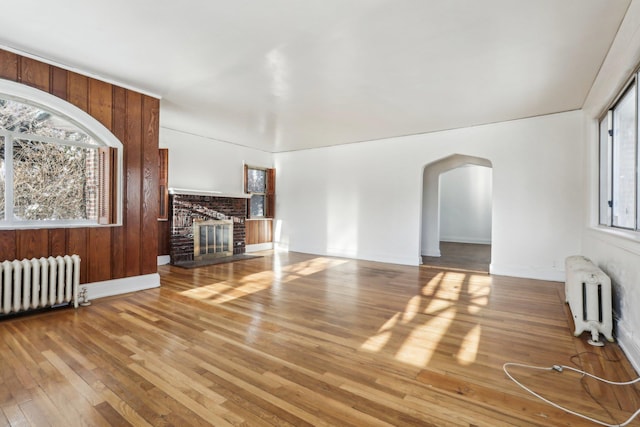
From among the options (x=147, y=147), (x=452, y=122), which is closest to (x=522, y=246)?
(x=452, y=122)

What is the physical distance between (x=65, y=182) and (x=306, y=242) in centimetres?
532

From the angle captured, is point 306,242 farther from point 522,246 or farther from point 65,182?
point 65,182

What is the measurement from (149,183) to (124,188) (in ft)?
1.14

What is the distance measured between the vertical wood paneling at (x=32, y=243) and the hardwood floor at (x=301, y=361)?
66 cm

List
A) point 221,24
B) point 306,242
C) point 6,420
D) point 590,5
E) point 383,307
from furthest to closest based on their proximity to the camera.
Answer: point 306,242 → point 383,307 → point 221,24 → point 590,5 → point 6,420

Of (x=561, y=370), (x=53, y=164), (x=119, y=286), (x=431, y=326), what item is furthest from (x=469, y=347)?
(x=53, y=164)

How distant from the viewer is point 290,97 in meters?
4.62

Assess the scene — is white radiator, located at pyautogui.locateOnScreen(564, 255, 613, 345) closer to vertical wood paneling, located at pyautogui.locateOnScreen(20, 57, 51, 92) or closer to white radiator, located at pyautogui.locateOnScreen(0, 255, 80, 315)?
white radiator, located at pyautogui.locateOnScreen(0, 255, 80, 315)

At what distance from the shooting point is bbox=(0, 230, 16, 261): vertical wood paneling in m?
3.26

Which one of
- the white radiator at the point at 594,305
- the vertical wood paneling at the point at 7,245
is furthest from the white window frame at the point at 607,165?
the vertical wood paneling at the point at 7,245

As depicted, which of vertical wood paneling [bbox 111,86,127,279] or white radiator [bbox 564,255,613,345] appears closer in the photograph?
white radiator [bbox 564,255,613,345]

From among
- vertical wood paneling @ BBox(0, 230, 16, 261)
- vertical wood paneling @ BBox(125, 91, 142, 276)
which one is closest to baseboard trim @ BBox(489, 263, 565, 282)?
vertical wood paneling @ BBox(125, 91, 142, 276)

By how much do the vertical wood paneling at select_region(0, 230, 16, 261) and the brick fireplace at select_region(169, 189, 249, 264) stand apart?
299 centimetres

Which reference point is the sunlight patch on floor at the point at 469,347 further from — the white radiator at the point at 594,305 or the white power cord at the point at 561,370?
the white radiator at the point at 594,305
